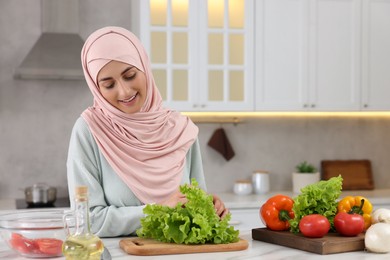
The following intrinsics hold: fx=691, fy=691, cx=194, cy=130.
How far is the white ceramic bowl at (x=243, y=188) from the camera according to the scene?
4621mm

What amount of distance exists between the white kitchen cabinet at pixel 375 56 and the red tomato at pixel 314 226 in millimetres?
2818

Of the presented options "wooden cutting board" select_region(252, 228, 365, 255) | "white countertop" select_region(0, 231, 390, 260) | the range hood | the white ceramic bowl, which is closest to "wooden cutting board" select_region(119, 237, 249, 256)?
"white countertop" select_region(0, 231, 390, 260)

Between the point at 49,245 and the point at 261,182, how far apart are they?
2.95 metres

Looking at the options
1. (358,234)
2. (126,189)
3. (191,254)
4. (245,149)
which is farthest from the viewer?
(245,149)

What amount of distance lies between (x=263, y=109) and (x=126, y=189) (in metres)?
2.29

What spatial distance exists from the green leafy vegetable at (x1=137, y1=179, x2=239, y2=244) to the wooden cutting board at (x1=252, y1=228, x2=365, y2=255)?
0.17 meters

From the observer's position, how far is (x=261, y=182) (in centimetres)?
468

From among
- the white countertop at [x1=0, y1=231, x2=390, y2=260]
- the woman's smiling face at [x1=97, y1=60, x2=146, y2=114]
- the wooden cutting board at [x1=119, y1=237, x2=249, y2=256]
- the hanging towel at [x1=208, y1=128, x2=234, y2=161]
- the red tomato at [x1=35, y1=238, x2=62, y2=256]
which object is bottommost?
the white countertop at [x1=0, y1=231, x2=390, y2=260]

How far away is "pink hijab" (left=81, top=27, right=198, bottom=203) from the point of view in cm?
240

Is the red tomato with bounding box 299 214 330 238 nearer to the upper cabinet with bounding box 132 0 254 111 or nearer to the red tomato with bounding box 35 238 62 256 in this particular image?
the red tomato with bounding box 35 238 62 256

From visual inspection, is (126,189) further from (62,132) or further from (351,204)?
Result: (62,132)

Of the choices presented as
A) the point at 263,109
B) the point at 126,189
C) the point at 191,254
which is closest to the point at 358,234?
the point at 191,254

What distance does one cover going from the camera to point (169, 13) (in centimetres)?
440

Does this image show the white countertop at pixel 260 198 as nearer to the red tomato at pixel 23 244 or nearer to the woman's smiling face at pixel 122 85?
the woman's smiling face at pixel 122 85
